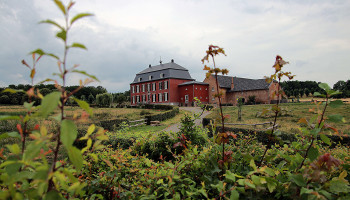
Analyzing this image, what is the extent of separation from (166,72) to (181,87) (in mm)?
4698

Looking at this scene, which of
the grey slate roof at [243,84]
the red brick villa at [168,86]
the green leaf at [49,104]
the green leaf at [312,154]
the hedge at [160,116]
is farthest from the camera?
the red brick villa at [168,86]

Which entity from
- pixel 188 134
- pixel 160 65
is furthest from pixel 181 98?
pixel 188 134

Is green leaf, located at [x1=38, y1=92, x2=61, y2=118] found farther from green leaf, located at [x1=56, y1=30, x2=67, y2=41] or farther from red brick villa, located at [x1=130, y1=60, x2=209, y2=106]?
red brick villa, located at [x1=130, y1=60, x2=209, y2=106]

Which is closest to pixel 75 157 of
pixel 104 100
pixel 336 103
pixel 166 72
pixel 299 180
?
pixel 299 180

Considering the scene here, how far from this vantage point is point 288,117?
19750mm

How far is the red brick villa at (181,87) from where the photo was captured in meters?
39.2

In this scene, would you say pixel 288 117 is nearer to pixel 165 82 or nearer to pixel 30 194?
pixel 30 194

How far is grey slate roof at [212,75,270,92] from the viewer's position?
123ft

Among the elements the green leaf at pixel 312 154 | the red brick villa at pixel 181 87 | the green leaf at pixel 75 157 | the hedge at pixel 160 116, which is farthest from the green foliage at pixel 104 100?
the green leaf at pixel 75 157

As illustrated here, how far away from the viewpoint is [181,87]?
4497cm

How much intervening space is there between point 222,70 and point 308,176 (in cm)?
92

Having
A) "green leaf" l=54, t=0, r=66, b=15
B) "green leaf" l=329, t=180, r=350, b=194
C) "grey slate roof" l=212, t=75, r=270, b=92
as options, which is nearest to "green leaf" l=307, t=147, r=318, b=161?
"green leaf" l=329, t=180, r=350, b=194

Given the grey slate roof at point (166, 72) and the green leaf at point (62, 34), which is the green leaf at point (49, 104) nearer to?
the green leaf at point (62, 34)

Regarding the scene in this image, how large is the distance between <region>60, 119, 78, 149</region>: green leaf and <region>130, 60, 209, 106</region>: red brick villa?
3990cm
